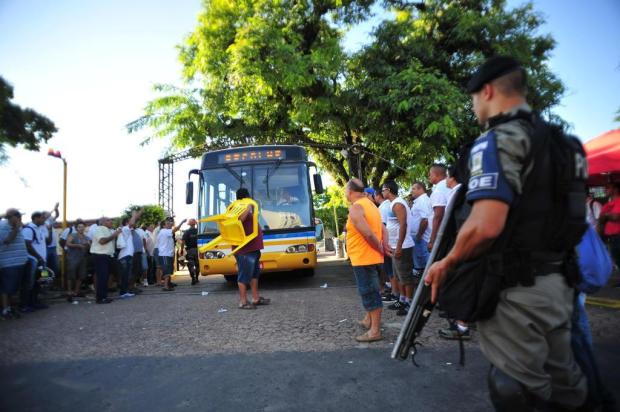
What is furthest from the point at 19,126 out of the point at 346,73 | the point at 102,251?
the point at 346,73

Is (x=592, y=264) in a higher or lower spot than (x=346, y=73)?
lower

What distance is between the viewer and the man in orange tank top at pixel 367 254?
171 inches

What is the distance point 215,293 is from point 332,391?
6217mm

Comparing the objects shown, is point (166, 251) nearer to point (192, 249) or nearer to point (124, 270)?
point (124, 270)

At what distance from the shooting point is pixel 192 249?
37.5 feet

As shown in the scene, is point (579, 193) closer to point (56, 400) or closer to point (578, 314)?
point (578, 314)

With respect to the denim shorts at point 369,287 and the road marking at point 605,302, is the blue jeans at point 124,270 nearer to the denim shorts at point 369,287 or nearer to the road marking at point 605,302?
the denim shorts at point 369,287

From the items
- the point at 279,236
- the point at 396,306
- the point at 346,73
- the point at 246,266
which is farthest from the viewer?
the point at 346,73

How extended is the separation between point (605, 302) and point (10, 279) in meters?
9.11

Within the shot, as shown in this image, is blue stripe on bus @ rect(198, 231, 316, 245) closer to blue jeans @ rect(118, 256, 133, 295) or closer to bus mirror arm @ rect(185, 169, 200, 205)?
bus mirror arm @ rect(185, 169, 200, 205)

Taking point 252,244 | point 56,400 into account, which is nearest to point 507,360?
point 56,400

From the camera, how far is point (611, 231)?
19.8ft

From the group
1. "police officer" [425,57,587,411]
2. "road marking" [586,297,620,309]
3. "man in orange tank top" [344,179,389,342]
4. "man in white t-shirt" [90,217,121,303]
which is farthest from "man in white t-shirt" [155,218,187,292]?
"police officer" [425,57,587,411]

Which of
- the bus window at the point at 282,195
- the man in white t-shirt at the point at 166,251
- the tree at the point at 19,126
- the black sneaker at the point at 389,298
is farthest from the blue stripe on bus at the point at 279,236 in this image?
the tree at the point at 19,126
